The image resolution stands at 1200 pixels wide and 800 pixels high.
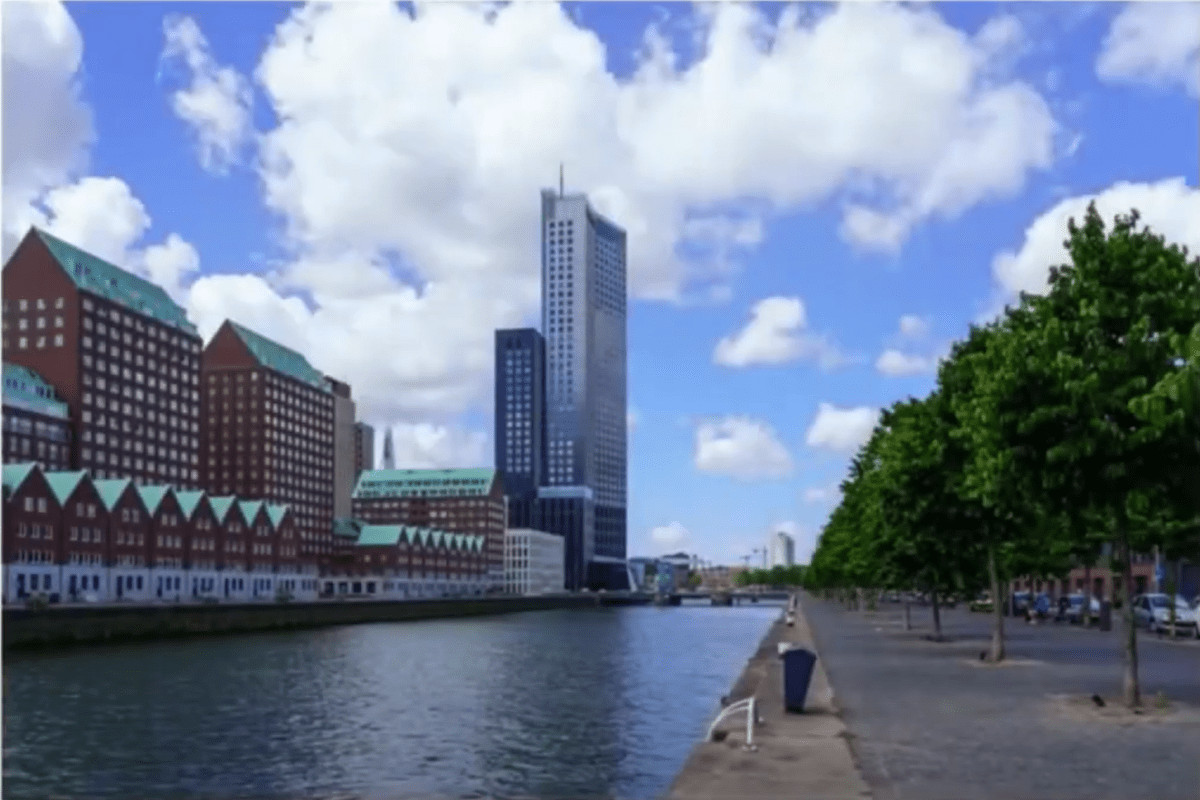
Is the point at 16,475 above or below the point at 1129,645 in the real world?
above

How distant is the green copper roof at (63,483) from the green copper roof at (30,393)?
2168 centimetres

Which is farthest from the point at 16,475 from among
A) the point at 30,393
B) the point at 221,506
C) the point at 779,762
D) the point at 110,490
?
the point at 779,762

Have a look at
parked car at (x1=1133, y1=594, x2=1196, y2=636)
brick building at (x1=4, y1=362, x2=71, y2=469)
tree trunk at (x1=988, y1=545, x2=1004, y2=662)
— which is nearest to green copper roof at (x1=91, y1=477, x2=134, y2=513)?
brick building at (x1=4, y1=362, x2=71, y2=469)

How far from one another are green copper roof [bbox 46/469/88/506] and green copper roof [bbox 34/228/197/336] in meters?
46.4

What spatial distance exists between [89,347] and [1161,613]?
493 feet

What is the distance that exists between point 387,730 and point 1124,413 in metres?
19.3

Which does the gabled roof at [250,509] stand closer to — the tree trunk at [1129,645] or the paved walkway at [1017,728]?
the paved walkway at [1017,728]

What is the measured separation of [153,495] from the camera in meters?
158

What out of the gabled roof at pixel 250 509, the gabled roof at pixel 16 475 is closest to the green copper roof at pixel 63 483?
the gabled roof at pixel 16 475

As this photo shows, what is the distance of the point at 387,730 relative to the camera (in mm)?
33750

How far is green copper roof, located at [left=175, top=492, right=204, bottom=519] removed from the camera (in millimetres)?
163113

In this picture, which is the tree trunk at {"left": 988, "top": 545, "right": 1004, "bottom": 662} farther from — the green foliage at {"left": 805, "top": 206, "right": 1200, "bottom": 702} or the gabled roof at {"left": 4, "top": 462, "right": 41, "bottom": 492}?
the gabled roof at {"left": 4, "top": 462, "right": 41, "bottom": 492}

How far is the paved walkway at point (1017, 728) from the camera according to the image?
16281 mm

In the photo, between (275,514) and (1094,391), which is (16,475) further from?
(1094,391)
